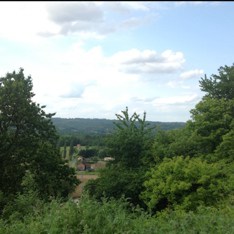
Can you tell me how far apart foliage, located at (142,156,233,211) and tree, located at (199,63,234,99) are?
44.7 feet

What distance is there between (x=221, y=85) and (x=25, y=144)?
17619mm

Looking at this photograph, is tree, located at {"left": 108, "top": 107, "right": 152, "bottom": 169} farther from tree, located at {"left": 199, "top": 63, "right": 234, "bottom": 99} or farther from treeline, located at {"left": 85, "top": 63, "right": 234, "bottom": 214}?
tree, located at {"left": 199, "top": 63, "right": 234, "bottom": 99}

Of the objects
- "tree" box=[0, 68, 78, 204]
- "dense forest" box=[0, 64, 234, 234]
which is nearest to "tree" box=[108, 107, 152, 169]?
"dense forest" box=[0, 64, 234, 234]

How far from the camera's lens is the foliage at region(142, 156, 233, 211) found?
18.4 meters

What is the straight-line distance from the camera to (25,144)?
2269 cm

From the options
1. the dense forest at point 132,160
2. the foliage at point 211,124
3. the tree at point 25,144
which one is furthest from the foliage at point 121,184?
the foliage at point 211,124

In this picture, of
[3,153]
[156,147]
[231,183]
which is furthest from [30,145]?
[231,183]

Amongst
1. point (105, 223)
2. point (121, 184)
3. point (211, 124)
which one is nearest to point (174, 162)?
point (121, 184)

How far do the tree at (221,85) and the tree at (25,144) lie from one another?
605 inches

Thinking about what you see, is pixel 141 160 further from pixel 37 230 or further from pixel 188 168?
pixel 37 230

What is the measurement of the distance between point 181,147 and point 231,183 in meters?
6.42

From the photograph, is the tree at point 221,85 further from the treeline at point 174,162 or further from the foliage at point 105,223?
the foliage at point 105,223

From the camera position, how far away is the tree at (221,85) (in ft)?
108

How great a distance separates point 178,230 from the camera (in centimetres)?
638
